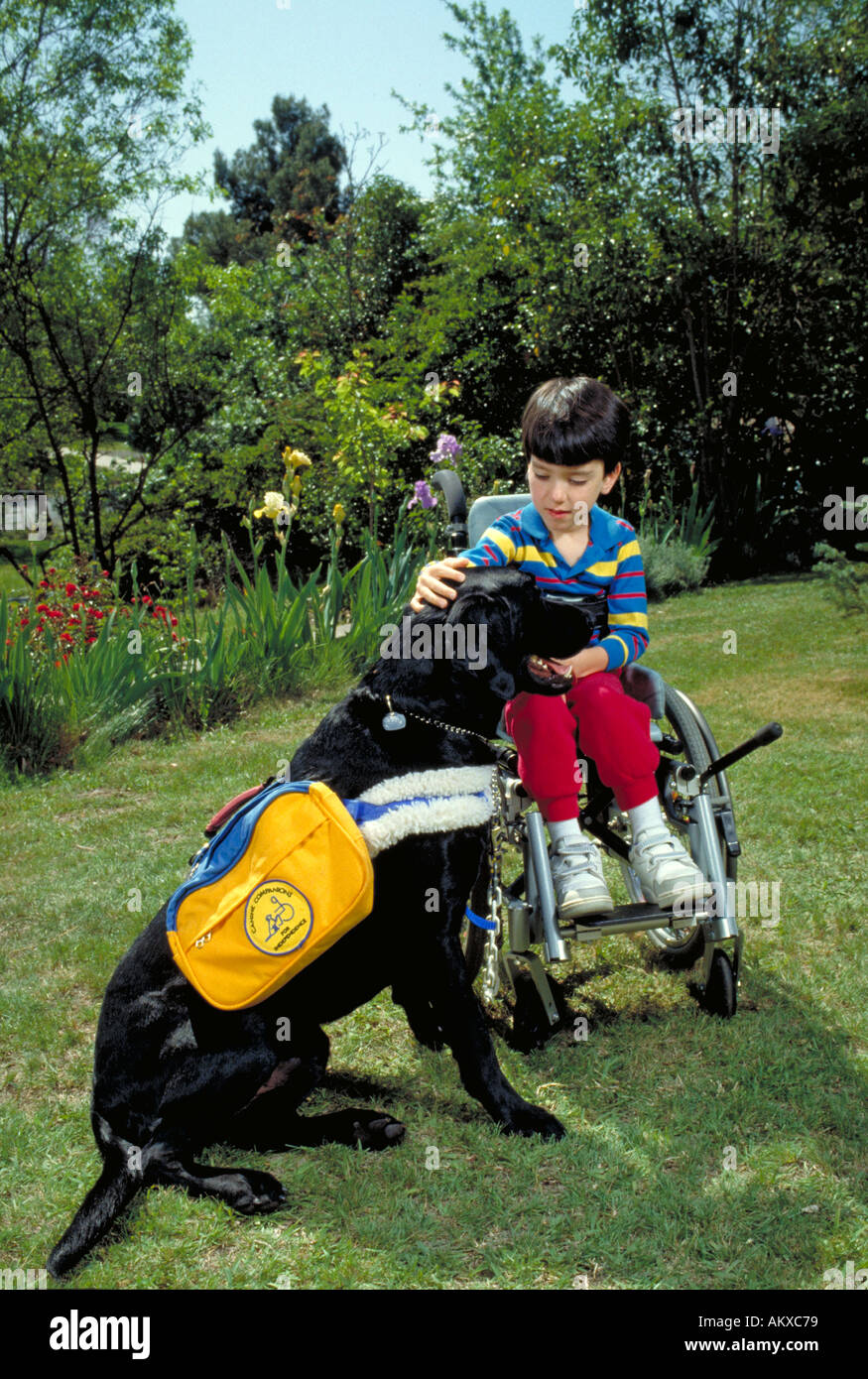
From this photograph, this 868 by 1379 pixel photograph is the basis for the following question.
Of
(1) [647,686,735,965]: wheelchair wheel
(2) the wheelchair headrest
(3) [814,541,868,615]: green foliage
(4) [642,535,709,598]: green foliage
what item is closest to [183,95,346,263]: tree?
(4) [642,535,709,598]: green foliage

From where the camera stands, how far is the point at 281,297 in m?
14.4

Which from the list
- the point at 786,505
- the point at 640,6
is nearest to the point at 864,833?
the point at 786,505

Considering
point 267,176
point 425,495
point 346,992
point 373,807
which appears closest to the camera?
point 373,807

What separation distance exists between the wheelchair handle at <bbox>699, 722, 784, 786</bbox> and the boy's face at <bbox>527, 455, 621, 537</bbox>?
68 centimetres

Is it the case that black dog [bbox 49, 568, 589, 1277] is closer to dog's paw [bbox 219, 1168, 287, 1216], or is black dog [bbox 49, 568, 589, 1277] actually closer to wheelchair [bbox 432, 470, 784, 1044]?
dog's paw [bbox 219, 1168, 287, 1216]

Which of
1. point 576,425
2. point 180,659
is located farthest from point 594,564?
point 180,659

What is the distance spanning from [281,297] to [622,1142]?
45.9 feet

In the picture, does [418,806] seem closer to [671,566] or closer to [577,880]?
[577,880]

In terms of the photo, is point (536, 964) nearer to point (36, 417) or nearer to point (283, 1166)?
point (283, 1166)

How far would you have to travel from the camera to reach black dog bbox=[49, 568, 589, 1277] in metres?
2.00

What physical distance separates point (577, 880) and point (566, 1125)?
1.80ft

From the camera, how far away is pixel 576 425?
2.45 metres

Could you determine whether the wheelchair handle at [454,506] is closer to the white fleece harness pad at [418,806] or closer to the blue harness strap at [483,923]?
the white fleece harness pad at [418,806]

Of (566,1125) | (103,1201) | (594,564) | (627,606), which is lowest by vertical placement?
(566,1125)
